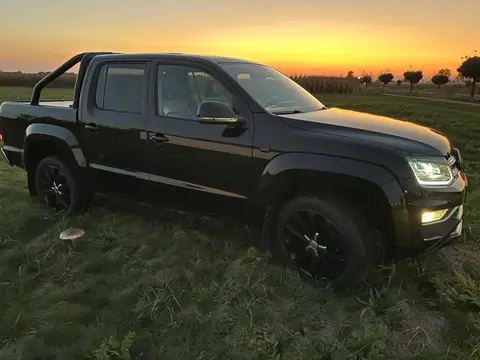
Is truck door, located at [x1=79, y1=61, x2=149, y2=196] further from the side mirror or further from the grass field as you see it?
the side mirror

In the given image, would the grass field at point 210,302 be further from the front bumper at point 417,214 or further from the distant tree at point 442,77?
the distant tree at point 442,77

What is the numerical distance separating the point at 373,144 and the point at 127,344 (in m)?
2.13

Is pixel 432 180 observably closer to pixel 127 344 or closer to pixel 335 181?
pixel 335 181

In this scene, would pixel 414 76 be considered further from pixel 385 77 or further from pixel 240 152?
pixel 240 152

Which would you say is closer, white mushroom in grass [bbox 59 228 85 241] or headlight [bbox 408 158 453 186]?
headlight [bbox 408 158 453 186]

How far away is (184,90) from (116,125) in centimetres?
81

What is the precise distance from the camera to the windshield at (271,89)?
405 cm

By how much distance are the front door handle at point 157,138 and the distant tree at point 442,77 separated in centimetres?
4054

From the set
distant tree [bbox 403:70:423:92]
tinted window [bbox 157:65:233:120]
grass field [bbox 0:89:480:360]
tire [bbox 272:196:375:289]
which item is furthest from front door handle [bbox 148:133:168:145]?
distant tree [bbox 403:70:423:92]

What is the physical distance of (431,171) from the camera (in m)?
3.32

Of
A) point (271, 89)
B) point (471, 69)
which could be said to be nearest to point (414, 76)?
point (471, 69)

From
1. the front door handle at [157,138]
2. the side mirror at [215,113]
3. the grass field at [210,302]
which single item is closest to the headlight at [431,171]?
the grass field at [210,302]

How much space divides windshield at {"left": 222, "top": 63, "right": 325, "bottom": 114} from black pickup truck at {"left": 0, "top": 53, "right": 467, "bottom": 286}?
0.06 feet

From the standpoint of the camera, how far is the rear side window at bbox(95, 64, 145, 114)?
4555 mm
